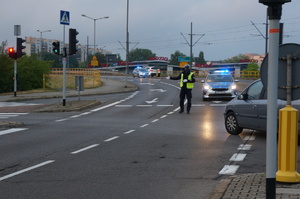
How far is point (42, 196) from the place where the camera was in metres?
6.41

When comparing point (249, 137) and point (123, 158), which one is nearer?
point (123, 158)

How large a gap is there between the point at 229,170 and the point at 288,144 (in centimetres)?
166

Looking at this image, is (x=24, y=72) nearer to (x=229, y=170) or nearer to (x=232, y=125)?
(x=232, y=125)

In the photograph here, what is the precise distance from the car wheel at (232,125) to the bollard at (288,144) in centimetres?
609

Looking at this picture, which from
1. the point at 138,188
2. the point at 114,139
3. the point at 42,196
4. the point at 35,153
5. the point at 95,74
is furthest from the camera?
the point at 95,74

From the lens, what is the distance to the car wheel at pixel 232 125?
12.7 m

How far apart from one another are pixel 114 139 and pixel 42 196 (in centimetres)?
587

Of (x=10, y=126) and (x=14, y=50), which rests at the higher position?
(x=14, y=50)

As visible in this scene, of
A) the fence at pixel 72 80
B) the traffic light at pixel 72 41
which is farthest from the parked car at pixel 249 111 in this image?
the fence at pixel 72 80

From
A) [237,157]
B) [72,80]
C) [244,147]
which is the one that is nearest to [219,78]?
[244,147]

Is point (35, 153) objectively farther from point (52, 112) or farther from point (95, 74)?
point (95, 74)

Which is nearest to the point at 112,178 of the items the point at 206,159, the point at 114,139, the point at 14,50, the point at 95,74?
the point at 206,159

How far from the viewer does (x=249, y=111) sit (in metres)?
12.0

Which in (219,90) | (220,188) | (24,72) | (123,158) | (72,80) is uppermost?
(24,72)
